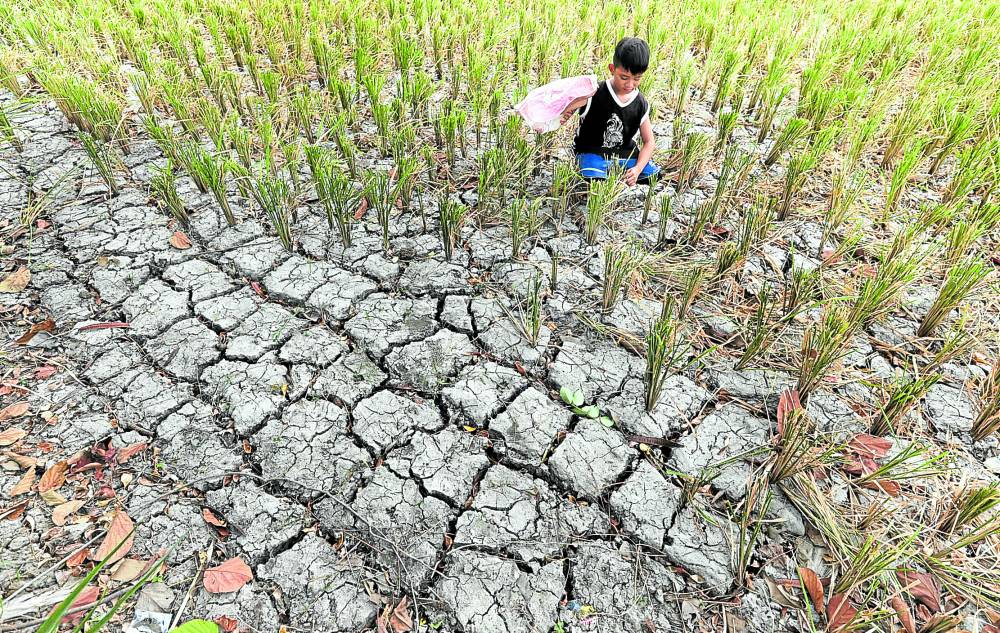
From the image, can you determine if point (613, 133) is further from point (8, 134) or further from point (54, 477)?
point (8, 134)

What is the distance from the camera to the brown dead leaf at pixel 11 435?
1608mm

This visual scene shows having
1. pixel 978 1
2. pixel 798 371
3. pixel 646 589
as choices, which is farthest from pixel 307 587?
pixel 978 1

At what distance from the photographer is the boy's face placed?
2211 mm

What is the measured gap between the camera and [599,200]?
2.14 m

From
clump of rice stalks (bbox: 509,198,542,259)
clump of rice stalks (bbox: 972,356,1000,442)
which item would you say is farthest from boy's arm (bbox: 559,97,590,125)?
clump of rice stalks (bbox: 972,356,1000,442)

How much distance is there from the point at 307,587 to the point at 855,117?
10.5 ft

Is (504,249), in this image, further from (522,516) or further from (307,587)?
(307,587)

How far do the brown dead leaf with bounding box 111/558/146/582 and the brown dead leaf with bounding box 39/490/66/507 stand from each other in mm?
292

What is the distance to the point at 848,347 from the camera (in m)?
1.90

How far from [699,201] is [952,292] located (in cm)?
104

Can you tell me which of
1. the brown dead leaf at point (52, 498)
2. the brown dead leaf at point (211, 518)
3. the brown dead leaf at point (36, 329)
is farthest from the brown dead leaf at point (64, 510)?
the brown dead leaf at point (36, 329)

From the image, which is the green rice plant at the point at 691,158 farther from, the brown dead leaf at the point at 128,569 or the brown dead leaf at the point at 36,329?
the brown dead leaf at the point at 36,329

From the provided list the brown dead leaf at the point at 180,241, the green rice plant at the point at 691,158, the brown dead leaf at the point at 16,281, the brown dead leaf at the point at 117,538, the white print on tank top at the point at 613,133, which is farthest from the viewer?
the green rice plant at the point at 691,158

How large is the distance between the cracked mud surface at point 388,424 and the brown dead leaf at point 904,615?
26cm
